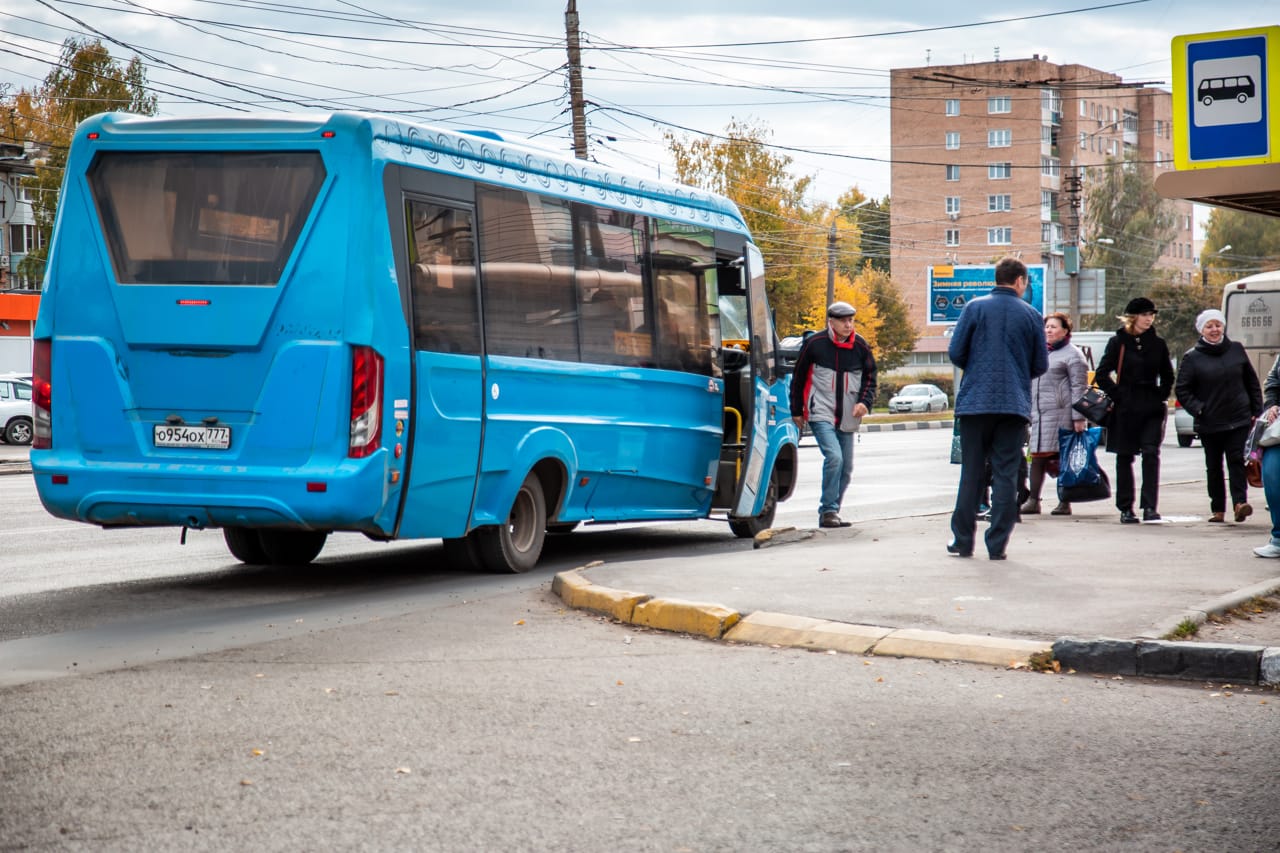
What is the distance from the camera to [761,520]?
45.4 feet

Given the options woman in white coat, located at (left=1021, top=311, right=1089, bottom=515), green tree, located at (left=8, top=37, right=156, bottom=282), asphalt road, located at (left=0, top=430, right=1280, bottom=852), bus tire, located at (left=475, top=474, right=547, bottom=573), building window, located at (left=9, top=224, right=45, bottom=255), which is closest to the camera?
asphalt road, located at (left=0, top=430, right=1280, bottom=852)

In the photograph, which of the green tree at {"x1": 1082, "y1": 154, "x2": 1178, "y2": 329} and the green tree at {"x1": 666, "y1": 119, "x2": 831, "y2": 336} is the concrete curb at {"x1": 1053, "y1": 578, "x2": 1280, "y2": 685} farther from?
the green tree at {"x1": 1082, "y1": 154, "x2": 1178, "y2": 329}

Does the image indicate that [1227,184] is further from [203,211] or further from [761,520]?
[203,211]

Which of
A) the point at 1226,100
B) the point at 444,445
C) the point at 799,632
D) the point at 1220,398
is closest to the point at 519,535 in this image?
the point at 444,445

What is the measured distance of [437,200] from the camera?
31.7 feet

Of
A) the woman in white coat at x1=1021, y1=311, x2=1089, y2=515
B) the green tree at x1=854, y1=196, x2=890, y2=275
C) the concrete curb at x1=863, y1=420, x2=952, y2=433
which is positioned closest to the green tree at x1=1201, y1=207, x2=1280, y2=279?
the green tree at x1=854, y1=196, x2=890, y2=275

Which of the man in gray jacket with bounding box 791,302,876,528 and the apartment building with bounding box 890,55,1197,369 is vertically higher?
the apartment building with bounding box 890,55,1197,369

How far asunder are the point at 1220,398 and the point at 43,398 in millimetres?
9740

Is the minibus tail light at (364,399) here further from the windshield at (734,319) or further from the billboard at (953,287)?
the billboard at (953,287)

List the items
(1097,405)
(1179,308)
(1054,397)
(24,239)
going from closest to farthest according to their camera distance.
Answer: (1097,405) < (1054,397) < (24,239) < (1179,308)

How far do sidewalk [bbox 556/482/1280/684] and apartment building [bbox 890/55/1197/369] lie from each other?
3743 inches

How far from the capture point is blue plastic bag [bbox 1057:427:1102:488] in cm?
1391

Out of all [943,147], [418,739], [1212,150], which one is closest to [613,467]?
[1212,150]

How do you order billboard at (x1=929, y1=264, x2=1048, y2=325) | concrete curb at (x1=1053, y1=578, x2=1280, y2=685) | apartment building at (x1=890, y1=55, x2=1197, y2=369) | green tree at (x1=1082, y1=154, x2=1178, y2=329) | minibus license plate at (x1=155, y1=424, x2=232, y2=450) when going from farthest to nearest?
apartment building at (x1=890, y1=55, x2=1197, y2=369), green tree at (x1=1082, y1=154, x2=1178, y2=329), billboard at (x1=929, y1=264, x2=1048, y2=325), minibus license plate at (x1=155, y1=424, x2=232, y2=450), concrete curb at (x1=1053, y1=578, x2=1280, y2=685)
